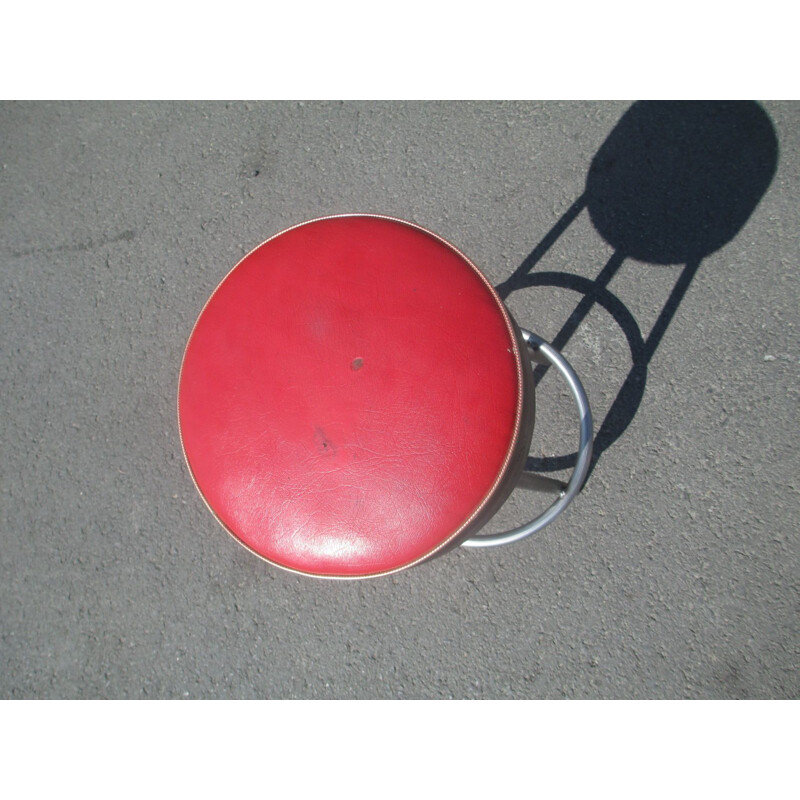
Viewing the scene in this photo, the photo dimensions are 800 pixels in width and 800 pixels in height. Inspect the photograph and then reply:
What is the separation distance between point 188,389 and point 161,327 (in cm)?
98

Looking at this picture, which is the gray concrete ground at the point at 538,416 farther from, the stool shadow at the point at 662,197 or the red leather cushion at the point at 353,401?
the red leather cushion at the point at 353,401

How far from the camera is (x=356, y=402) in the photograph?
976 millimetres

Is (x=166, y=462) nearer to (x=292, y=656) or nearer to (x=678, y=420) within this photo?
(x=292, y=656)

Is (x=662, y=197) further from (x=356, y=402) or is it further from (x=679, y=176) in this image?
(x=356, y=402)

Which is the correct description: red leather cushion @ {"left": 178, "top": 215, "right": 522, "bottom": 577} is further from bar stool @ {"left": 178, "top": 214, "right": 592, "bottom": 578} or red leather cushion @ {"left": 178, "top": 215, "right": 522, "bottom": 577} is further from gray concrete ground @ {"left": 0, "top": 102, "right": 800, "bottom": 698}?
gray concrete ground @ {"left": 0, "top": 102, "right": 800, "bottom": 698}

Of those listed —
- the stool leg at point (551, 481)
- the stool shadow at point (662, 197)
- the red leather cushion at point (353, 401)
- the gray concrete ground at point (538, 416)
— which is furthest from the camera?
the stool shadow at point (662, 197)

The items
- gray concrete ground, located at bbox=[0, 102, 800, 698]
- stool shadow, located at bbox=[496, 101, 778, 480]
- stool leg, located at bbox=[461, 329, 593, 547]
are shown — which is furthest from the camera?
stool shadow, located at bbox=[496, 101, 778, 480]

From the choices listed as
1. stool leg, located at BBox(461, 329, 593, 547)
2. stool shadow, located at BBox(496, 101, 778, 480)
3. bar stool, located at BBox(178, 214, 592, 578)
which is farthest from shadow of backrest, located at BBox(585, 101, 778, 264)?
bar stool, located at BBox(178, 214, 592, 578)

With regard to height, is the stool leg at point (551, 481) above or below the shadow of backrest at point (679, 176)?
below

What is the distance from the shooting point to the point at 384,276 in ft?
3.41

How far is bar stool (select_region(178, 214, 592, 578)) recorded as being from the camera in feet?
3.12

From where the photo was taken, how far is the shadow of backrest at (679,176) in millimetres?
1773

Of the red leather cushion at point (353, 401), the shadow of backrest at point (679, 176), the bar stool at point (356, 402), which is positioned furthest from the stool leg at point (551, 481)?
the shadow of backrest at point (679, 176)

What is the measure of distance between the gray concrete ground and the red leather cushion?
74 cm
